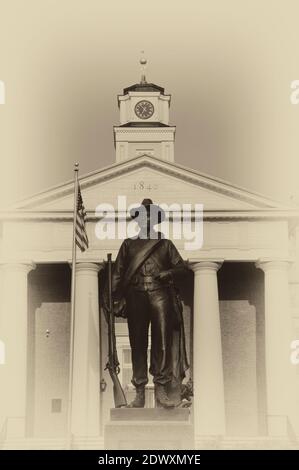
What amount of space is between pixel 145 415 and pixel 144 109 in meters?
55.3

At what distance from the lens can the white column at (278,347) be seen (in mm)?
35312

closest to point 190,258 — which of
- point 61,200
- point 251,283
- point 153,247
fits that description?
point 251,283

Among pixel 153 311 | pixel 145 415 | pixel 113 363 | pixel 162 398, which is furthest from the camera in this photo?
pixel 153 311

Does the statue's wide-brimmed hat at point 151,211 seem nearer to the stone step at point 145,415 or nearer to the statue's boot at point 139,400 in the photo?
the statue's boot at point 139,400

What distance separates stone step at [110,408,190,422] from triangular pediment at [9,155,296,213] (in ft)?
89.9

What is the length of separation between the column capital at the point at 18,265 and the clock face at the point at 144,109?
1148 inches

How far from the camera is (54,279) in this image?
39.6 meters

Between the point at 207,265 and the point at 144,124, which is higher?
the point at 144,124

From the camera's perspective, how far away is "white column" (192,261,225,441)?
1382 inches

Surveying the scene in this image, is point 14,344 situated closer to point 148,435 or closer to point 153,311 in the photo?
point 153,311

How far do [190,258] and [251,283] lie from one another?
4.05 m

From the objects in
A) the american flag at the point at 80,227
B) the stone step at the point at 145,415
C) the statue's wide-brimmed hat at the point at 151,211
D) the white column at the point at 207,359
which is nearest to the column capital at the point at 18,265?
the white column at the point at 207,359

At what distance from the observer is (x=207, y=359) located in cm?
3559

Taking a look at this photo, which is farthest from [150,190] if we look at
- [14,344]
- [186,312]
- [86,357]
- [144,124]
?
[144,124]
